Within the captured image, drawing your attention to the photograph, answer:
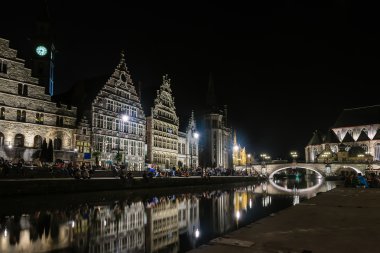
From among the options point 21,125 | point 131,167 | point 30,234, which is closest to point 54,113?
point 21,125

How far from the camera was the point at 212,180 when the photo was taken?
50.8m

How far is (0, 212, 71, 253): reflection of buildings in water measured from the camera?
1104 cm

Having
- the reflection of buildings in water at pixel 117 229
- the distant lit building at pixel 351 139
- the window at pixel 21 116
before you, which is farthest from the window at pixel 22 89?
the distant lit building at pixel 351 139

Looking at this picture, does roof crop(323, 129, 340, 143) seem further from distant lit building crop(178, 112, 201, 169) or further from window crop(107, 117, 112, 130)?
window crop(107, 117, 112, 130)

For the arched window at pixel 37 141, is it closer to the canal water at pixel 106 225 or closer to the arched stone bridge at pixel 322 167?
the canal water at pixel 106 225

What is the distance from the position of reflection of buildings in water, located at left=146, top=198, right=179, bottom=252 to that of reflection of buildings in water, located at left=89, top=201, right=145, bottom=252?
330mm

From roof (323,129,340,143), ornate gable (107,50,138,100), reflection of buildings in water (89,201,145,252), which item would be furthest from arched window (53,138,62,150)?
roof (323,129,340,143)

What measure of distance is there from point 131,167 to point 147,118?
1146 centimetres

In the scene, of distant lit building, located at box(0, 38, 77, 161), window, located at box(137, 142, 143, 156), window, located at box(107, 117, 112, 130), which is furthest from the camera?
window, located at box(137, 142, 143, 156)

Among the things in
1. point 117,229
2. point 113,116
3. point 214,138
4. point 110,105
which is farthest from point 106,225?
point 214,138

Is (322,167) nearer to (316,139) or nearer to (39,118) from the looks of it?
(316,139)

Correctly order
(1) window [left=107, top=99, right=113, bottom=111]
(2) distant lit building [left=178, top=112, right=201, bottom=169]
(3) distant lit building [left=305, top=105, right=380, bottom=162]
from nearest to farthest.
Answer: (1) window [left=107, top=99, right=113, bottom=111], (2) distant lit building [left=178, top=112, right=201, bottom=169], (3) distant lit building [left=305, top=105, right=380, bottom=162]

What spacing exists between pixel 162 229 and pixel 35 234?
5.18 m

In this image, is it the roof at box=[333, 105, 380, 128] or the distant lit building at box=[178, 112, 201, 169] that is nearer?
the distant lit building at box=[178, 112, 201, 169]
